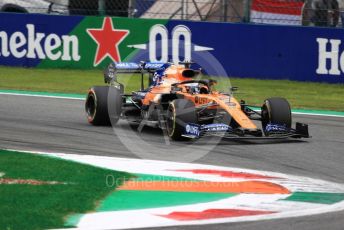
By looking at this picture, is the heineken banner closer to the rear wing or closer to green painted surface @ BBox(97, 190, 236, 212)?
the rear wing

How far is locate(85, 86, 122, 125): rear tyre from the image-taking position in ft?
42.3

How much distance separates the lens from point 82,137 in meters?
12.2

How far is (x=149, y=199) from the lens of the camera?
26.9ft

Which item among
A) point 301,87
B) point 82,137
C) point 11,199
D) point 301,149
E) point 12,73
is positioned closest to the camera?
point 11,199

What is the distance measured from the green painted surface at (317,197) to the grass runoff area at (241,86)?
26.4 feet

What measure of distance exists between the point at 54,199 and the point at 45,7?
15.2 metres

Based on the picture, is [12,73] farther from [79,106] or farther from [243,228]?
[243,228]

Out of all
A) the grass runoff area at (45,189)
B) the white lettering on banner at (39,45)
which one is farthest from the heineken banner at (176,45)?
the grass runoff area at (45,189)

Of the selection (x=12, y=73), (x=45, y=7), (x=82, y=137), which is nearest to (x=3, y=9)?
(x=45, y=7)

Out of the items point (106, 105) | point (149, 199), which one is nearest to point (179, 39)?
point (106, 105)

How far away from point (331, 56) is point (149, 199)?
11302 millimetres

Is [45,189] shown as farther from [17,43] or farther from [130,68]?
[17,43]

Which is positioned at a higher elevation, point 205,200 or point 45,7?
point 45,7

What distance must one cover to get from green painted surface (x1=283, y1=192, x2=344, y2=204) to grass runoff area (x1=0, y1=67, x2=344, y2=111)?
8.03m
